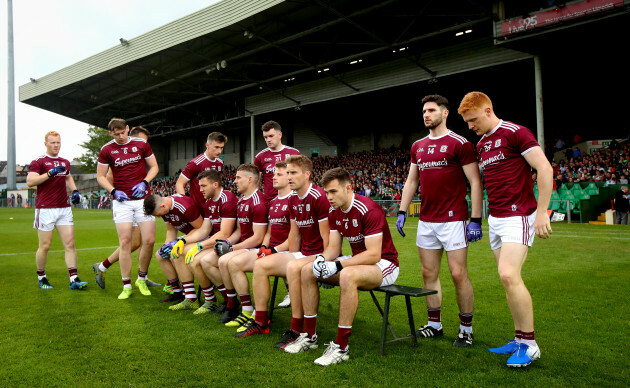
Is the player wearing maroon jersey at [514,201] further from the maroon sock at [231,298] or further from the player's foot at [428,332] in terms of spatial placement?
the maroon sock at [231,298]

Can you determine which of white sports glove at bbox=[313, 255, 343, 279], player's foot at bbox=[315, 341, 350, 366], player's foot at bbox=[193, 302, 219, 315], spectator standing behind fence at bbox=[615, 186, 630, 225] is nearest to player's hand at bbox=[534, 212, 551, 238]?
white sports glove at bbox=[313, 255, 343, 279]

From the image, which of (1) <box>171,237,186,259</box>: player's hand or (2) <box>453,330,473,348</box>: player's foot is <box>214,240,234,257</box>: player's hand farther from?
(2) <box>453,330,473,348</box>: player's foot

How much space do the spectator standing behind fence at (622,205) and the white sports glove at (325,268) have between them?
15.1m

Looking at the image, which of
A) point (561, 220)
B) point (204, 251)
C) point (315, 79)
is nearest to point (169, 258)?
point (204, 251)

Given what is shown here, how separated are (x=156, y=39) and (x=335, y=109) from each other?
13.7 meters

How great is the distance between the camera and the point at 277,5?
2034 cm

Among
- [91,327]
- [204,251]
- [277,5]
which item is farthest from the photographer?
[277,5]

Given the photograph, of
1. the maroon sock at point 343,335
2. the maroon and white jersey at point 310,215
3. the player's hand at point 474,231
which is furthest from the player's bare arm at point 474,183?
the maroon sock at point 343,335

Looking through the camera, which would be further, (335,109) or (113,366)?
(335,109)

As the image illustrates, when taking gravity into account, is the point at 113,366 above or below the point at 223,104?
below

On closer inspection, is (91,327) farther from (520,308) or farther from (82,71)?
(82,71)

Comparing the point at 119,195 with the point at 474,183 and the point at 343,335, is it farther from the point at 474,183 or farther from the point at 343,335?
the point at 474,183

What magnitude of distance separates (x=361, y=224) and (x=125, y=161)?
14.1 feet

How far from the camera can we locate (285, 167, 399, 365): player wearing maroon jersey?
3764 mm
